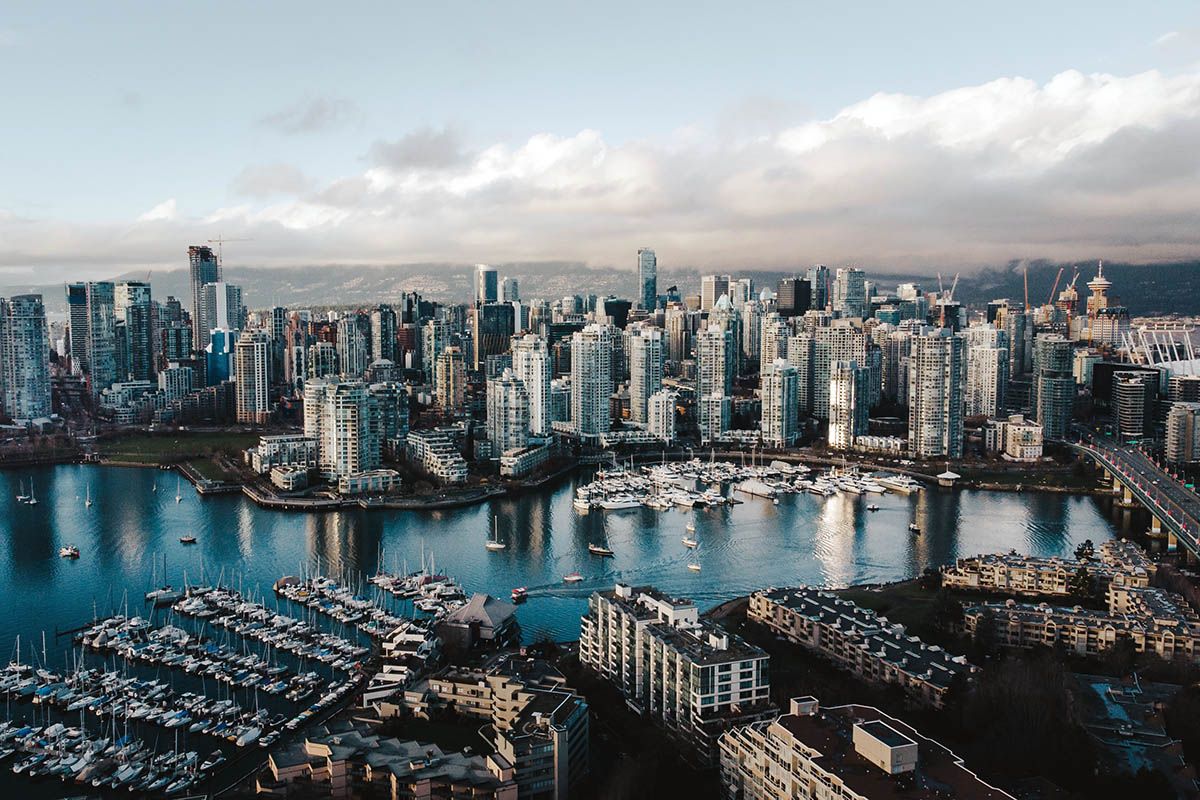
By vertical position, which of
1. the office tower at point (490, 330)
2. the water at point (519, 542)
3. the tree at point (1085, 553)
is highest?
the office tower at point (490, 330)

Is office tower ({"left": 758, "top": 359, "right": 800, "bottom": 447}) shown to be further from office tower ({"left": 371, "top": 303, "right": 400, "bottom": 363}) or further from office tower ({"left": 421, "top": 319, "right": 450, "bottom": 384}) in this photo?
office tower ({"left": 371, "top": 303, "right": 400, "bottom": 363})

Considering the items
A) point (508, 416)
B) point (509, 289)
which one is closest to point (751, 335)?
point (509, 289)

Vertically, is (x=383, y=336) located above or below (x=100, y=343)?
above

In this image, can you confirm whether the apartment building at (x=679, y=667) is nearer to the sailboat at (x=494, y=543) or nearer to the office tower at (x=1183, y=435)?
the sailboat at (x=494, y=543)

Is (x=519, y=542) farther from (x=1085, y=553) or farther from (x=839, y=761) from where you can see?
(x=839, y=761)

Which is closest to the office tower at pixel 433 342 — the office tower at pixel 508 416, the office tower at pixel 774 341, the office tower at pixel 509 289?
the office tower at pixel 774 341

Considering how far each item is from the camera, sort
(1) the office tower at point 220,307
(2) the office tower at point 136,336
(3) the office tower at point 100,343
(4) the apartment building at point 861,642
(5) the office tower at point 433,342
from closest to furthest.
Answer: (4) the apartment building at point 861,642 < (3) the office tower at point 100,343 < (2) the office tower at point 136,336 < (5) the office tower at point 433,342 < (1) the office tower at point 220,307
